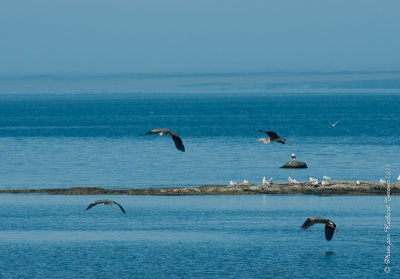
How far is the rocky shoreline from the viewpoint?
61.7 meters

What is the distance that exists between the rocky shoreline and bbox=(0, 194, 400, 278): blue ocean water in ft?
3.12

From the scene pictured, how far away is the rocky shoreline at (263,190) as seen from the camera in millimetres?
61719

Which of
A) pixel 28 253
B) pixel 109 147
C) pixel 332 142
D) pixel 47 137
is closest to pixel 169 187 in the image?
pixel 28 253

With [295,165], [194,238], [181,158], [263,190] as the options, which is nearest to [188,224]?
[194,238]

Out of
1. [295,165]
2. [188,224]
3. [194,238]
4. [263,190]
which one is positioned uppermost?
[295,165]

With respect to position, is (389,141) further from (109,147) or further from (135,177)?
(135,177)

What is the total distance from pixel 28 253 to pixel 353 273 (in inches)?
628

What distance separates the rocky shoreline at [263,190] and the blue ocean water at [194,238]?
95cm

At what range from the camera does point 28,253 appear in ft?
141

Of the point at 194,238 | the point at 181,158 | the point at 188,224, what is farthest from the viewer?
the point at 181,158

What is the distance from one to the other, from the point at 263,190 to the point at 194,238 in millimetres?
16092

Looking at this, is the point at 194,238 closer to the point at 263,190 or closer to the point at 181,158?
the point at 263,190

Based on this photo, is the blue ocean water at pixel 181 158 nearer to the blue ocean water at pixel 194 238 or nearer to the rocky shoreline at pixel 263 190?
the rocky shoreline at pixel 263 190

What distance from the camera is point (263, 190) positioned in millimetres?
62406
